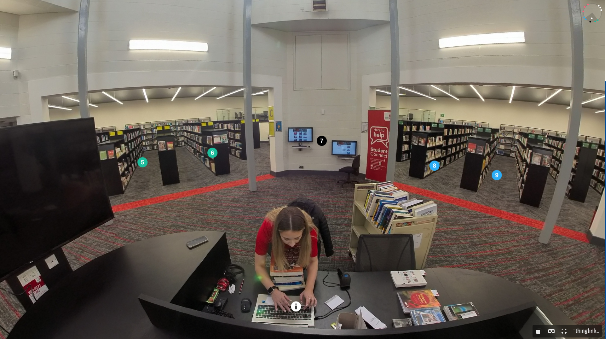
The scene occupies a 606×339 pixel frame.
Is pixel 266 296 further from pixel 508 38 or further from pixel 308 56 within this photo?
pixel 308 56

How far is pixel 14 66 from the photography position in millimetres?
4785

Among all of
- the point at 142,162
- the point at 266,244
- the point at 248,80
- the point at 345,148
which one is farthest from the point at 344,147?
the point at 142,162

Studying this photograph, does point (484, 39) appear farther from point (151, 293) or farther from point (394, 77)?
point (151, 293)

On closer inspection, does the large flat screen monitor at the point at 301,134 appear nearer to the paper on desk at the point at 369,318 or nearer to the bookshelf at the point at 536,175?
the bookshelf at the point at 536,175

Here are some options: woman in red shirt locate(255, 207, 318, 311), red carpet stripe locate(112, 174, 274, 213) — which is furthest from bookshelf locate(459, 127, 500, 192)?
woman in red shirt locate(255, 207, 318, 311)

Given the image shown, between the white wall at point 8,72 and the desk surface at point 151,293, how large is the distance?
4.72m

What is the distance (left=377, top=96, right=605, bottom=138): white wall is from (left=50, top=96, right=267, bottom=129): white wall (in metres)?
9.70

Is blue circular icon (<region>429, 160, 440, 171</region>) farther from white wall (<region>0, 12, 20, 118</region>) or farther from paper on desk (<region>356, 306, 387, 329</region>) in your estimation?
white wall (<region>0, 12, 20, 118</region>)

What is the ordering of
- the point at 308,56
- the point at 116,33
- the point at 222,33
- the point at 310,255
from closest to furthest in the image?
the point at 310,255 → the point at 116,33 → the point at 222,33 → the point at 308,56

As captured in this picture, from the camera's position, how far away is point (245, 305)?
187 centimetres

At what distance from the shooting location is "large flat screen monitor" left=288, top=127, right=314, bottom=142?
26.1 feet

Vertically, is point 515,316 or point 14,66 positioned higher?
Result: point 14,66

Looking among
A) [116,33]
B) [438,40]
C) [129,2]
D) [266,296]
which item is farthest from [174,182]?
[438,40]

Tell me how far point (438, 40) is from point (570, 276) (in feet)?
15.6
